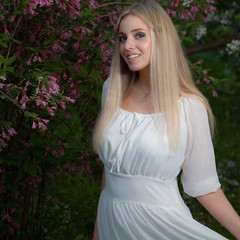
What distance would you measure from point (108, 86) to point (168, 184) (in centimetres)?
66

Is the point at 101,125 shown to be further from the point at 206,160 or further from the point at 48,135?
the point at 48,135

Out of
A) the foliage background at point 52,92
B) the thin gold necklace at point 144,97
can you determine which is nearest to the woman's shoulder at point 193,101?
the thin gold necklace at point 144,97

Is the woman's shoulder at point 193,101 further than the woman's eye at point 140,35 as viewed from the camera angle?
No

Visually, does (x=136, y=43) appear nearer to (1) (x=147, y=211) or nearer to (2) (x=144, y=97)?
(2) (x=144, y=97)

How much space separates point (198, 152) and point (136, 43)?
2.07ft

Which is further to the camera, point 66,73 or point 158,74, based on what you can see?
point 66,73

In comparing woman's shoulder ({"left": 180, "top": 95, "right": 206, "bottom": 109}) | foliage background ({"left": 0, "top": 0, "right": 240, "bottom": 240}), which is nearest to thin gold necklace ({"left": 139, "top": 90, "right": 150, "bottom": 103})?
woman's shoulder ({"left": 180, "top": 95, "right": 206, "bottom": 109})

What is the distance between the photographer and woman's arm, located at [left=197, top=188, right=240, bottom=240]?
2.35 metres

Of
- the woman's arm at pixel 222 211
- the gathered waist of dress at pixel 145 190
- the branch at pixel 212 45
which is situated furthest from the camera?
the branch at pixel 212 45

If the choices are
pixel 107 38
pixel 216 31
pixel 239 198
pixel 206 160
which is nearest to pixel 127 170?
pixel 206 160

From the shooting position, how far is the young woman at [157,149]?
240cm

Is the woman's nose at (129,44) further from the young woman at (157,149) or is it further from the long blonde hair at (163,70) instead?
the long blonde hair at (163,70)

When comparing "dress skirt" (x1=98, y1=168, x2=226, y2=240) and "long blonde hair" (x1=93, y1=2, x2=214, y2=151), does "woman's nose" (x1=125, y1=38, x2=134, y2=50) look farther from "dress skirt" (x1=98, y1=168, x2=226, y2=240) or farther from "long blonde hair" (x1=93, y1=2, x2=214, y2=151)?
"dress skirt" (x1=98, y1=168, x2=226, y2=240)

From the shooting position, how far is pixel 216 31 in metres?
6.41
